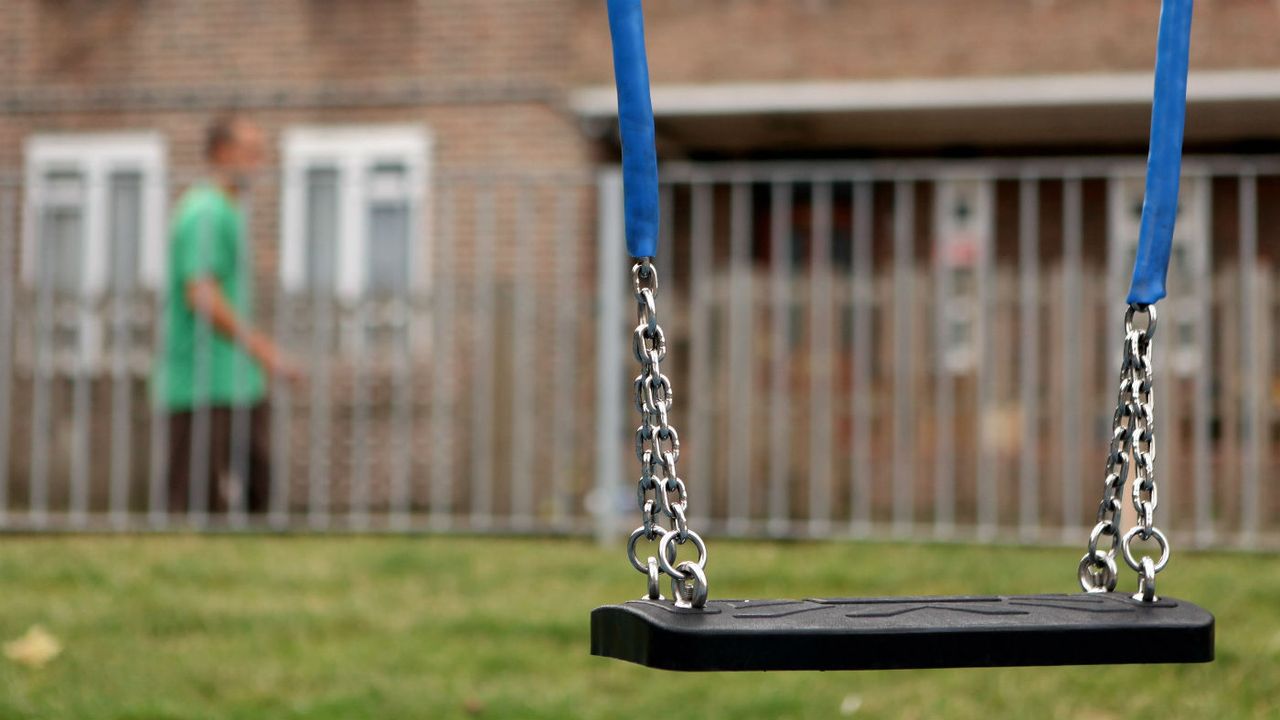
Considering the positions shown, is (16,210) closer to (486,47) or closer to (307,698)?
(307,698)

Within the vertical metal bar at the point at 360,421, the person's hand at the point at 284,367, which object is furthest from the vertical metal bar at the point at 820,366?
the person's hand at the point at 284,367

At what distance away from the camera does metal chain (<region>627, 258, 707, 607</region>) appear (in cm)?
224

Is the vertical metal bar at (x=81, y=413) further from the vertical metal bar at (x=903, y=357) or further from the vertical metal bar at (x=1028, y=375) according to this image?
the vertical metal bar at (x=1028, y=375)

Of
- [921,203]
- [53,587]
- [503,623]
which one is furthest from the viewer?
[921,203]

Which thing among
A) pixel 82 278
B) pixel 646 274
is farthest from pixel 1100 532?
pixel 82 278

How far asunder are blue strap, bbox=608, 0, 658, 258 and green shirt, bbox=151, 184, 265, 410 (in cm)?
484

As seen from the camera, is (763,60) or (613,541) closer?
(613,541)

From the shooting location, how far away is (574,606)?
4.74 metres

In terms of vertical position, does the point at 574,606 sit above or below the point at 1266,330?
below

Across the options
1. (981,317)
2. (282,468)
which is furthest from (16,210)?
(981,317)

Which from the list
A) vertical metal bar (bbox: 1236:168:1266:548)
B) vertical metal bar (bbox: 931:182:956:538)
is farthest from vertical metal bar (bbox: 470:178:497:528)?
vertical metal bar (bbox: 1236:168:1266:548)

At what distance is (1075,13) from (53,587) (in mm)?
9549

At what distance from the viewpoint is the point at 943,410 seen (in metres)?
7.07

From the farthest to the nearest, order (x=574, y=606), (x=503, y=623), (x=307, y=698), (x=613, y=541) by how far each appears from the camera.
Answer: (x=613, y=541) < (x=574, y=606) < (x=503, y=623) < (x=307, y=698)
